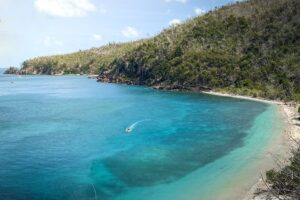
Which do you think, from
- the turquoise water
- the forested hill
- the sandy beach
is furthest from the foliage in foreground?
the forested hill

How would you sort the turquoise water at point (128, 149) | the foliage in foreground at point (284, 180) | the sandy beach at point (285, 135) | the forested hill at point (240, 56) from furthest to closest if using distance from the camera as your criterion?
the forested hill at point (240, 56)
the turquoise water at point (128, 149)
the sandy beach at point (285, 135)
the foliage in foreground at point (284, 180)

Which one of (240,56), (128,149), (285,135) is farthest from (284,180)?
(240,56)

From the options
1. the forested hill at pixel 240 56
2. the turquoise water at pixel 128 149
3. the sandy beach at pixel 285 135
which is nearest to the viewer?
the sandy beach at pixel 285 135

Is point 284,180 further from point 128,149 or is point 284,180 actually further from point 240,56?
point 240,56

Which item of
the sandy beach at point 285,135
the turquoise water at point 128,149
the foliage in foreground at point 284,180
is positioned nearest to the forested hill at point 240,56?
the sandy beach at point 285,135

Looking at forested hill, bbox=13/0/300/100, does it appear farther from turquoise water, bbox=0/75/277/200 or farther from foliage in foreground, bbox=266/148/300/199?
foliage in foreground, bbox=266/148/300/199

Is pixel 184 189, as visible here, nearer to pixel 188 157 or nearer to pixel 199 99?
pixel 188 157

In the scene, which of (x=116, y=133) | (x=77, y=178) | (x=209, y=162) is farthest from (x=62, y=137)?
(x=209, y=162)

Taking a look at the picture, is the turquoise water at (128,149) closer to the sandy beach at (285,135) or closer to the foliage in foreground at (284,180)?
the sandy beach at (285,135)
